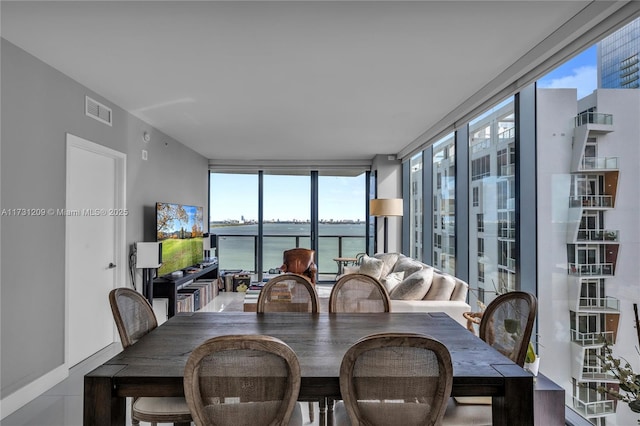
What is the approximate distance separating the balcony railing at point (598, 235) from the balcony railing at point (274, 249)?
5752 millimetres

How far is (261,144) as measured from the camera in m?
6.18

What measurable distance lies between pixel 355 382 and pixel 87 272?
343cm

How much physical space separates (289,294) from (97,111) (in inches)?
113

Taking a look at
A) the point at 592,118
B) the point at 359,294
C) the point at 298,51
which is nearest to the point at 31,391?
the point at 359,294

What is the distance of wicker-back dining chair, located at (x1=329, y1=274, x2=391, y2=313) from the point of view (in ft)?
8.26

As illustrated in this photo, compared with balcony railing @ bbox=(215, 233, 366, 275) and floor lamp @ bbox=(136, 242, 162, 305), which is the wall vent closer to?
floor lamp @ bbox=(136, 242, 162, 305)

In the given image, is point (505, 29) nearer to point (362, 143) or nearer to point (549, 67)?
point (549, 67)

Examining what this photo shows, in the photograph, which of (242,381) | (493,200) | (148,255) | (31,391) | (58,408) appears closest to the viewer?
(242,381)

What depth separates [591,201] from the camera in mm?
2332

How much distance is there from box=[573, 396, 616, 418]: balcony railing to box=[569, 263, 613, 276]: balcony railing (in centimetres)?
76

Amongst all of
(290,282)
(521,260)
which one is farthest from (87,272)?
(521,260)

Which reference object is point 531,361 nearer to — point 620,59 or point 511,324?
point 511,324

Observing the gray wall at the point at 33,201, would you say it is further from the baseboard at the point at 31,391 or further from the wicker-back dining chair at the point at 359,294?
the wicker-back dining chair at the point at 359,294

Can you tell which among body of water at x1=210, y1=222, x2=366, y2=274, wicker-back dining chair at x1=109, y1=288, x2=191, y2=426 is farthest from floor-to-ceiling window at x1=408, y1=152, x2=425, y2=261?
wicker-back dining chair at x1=109, y1=288, x2=191, y2=426
